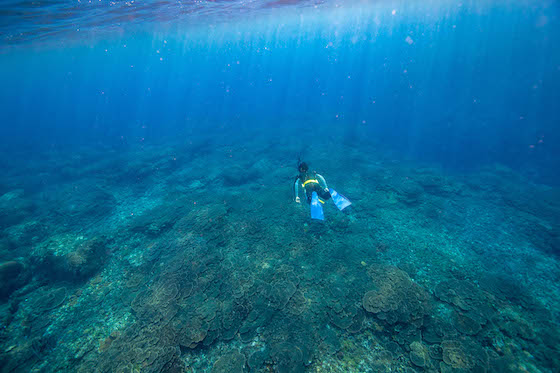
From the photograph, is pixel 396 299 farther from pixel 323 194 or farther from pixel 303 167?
pixel 303 167

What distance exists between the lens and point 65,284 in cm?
776

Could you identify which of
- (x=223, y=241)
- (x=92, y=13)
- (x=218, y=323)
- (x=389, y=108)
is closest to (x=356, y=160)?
(x=223, y=241)

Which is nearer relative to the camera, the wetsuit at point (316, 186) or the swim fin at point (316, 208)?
the swim fin at point (316, 208)

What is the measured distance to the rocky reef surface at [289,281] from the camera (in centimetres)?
489

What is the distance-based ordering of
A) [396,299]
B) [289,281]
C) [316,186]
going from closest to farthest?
1. [396,299]
2. [289,281]
3. [316,186]

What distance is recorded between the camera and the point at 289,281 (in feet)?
21.3

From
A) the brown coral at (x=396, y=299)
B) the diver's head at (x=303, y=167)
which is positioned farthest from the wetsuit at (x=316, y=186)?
the brown coral at (x=396, y=299)

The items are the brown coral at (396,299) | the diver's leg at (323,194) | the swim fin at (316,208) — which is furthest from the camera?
the diver's leg at (323,194)

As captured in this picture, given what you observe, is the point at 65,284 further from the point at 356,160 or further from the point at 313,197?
the point at 356,160

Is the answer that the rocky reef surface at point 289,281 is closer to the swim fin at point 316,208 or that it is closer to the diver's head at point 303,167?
the swim fin at point 316,208

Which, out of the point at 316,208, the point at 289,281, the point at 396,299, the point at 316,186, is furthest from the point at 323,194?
the point at 396,299

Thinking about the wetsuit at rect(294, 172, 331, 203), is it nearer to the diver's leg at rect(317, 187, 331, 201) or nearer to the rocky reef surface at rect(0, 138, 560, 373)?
the diver's leg at rect(317, 187, 331, 201)

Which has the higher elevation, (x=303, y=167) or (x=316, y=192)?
A: (x=303, y=167)

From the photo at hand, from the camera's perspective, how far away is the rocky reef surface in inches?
193
